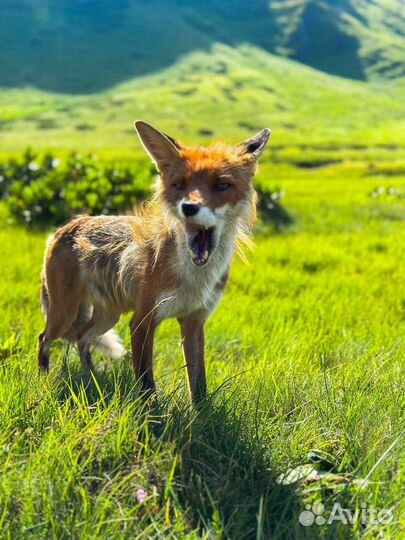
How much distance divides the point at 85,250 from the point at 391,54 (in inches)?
4700

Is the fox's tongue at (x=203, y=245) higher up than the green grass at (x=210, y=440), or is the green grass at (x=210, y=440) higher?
the fox's tongue at (x=203, y=245)

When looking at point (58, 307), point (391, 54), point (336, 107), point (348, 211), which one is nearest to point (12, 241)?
point (58, 307)

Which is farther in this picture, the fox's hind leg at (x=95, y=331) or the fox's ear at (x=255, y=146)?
the fox's hind leg at (x=95, y=331)

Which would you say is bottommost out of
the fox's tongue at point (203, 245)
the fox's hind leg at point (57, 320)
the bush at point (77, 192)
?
the bush at point (77, 192)

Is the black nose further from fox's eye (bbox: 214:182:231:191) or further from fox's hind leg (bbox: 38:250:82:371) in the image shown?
fox's hind leg (bbox: 38:250:82:371)

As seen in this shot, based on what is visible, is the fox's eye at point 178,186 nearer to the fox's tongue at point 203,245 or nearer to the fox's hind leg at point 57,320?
the fox's tongue at point 203,245

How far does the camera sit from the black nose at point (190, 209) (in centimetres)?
405

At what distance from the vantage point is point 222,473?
3543 mm

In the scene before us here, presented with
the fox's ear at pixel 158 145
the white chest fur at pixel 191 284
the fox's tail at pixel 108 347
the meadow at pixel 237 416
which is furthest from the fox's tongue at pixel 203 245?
the fox's tail at pixel 108 347

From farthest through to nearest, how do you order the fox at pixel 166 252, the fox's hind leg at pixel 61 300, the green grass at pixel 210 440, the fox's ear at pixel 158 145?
1. the fox's hind leg at pixel 61 300
2. the fox's ear at pixel 158 145
3. the fox at pixel 166 252
4. the green grass at pixel 210 440

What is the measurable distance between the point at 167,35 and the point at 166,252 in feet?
415

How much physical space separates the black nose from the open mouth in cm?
30

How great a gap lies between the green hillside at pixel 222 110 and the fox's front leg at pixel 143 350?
84.4ft

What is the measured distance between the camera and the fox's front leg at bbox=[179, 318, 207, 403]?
4.79 metres
